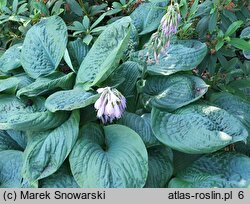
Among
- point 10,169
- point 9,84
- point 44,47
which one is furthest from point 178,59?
point 10,169

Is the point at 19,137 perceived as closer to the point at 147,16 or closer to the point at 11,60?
the point at 11,60

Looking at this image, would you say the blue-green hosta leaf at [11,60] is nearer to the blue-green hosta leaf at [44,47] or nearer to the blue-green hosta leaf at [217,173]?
the blue-green hosta leaf at [44,47]

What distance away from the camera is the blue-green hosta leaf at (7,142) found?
1761mm

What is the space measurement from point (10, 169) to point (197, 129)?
0.76 metres

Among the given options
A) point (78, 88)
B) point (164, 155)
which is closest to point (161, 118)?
point (164, 155)

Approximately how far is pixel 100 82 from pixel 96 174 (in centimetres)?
39

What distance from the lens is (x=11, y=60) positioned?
6.37ft

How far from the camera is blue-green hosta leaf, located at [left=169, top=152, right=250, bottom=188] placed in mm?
1487

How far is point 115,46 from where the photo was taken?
171cm

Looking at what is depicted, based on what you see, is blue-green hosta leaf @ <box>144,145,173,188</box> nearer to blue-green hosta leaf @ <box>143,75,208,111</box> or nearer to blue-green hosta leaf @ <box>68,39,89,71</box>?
blue-green hosta leaf @ <box>143,75,208,111</box>

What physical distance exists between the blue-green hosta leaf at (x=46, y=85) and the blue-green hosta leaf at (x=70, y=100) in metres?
0.09

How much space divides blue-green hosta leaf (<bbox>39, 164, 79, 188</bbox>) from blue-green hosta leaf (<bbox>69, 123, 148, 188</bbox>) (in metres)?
0.09

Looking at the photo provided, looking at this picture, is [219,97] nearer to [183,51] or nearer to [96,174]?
[183,51]

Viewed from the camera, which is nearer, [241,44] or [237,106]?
[241,44]
